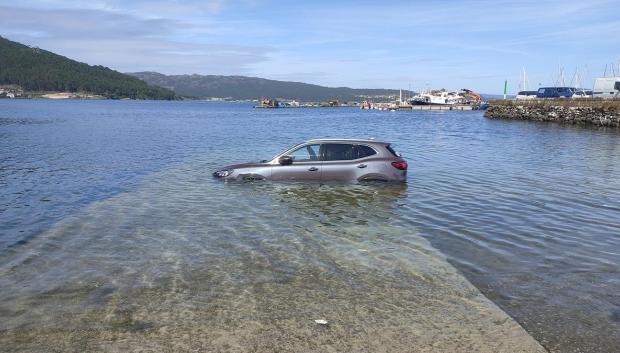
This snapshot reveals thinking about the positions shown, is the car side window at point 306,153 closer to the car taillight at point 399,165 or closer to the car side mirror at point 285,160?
the car side mirror at point 285,160

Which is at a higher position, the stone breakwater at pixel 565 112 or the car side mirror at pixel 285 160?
the stone breakwater at pixel 565 112

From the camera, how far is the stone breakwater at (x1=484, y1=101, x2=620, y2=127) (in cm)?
4991

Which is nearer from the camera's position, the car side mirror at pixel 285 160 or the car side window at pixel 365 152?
the car side window at pixel 365 152

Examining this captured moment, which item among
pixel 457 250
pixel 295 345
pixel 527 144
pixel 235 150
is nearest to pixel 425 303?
pixel 295 345

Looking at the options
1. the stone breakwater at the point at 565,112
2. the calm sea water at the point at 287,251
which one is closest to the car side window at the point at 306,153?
the calm sea water at the point at 287,251

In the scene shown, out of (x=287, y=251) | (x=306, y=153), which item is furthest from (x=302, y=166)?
(x=287, y=251)

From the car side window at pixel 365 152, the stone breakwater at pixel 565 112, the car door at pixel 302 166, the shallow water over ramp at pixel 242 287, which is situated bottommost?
the shallow water over ramp at pixel 242 287

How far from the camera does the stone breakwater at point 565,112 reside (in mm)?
49906

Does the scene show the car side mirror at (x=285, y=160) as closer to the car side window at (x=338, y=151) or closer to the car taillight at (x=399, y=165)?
the car side window at (x=338, y=151)

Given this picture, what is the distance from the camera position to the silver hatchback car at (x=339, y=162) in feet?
46.9

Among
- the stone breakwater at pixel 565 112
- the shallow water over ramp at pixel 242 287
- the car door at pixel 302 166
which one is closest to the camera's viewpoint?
the shallow water over ramp at pixel 242 287

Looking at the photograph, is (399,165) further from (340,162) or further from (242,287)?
(242,287)

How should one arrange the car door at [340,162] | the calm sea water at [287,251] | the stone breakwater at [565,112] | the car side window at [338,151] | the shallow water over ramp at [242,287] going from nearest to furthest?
the shallow water over ramp at [242,287]
the calm sea water at [287,251]
the car door at [340,162]
the car side window at [338,151]
the stone breakwater at [565,112]

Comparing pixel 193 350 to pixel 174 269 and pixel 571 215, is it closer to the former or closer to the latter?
pixel 174 269
